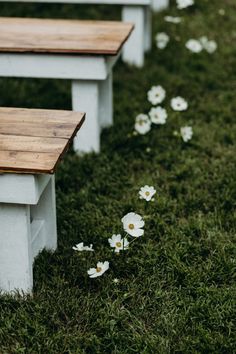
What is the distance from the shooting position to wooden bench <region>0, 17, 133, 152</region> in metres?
3.51

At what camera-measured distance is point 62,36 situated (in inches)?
145

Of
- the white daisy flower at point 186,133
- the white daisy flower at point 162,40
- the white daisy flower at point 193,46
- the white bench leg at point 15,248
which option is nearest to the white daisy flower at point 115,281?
the white bench leg at point 15,248

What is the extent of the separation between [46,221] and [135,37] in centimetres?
223

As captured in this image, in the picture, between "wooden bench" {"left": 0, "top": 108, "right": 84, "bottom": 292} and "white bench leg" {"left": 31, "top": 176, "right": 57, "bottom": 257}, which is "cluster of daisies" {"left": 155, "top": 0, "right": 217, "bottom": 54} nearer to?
"wooden bench" {"left": 0, "top": 108, "right": 84, "bottom": 292}

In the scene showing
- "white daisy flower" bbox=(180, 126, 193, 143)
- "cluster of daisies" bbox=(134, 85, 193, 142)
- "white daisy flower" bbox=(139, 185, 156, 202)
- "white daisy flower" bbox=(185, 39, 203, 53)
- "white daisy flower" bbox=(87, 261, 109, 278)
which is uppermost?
"white daisy flower" bbox=(185, 39, 203, 53)

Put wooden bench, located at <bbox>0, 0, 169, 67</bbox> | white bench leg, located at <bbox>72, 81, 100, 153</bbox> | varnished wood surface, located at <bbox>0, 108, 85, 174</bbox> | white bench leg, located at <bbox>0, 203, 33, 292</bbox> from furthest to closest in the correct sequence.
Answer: wooden bench, located at <bbox>0, 0, 169, 67</bbox>
white bench leg, located at <bbox>72, 81, 100, 153</bbox>
white bench leg, located at <bbox>0, 203, 33, 292</bbox>
varnished wood surface, located at <bbox>0, 108, 85, 174</bbox>

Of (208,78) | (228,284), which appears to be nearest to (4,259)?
(228,284)

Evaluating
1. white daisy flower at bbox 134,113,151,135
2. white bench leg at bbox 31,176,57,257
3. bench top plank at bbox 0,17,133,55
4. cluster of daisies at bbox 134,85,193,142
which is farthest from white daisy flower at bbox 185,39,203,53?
white bench leg at bbox 31,176,57,257

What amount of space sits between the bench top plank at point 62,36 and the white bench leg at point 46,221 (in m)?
0.90

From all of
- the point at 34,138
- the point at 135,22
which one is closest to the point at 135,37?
the point at 135,22

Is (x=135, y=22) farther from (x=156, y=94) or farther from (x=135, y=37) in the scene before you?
(x=156, y=94)

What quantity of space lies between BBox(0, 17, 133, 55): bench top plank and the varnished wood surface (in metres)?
0.71

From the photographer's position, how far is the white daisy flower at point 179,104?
162 inches

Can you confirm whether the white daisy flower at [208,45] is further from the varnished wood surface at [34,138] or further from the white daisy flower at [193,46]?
the varnished wood surface at [34,138]
